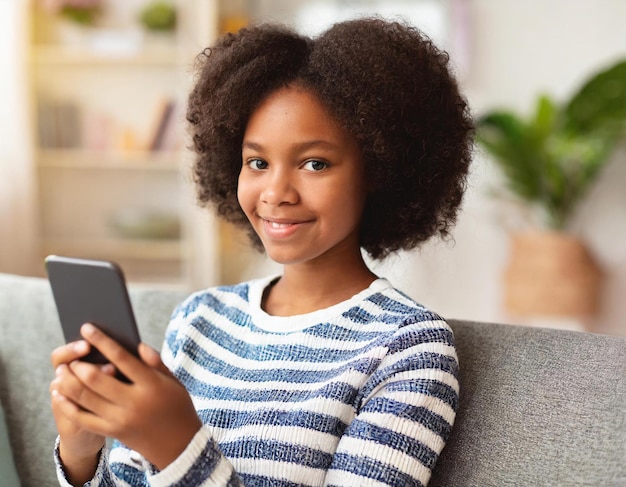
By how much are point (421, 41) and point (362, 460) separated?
0.60 meters

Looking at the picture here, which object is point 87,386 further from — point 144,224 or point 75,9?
point 75,9

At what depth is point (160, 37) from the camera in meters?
4.08

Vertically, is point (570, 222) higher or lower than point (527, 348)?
lower

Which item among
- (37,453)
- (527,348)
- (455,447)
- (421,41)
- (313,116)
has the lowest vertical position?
(37,453)

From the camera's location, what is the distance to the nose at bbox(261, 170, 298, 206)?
45.6 inches

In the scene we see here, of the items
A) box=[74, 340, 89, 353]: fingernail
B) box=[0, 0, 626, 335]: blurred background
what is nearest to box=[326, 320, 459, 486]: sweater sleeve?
box=[74, 340, 89, 353]: fingernail

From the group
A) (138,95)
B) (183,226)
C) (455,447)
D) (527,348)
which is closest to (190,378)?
(455,447)

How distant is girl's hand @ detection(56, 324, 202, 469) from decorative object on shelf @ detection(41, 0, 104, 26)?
11.4 ft

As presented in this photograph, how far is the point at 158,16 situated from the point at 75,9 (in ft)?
1.41

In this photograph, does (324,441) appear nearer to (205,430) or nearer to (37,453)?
(205,430)

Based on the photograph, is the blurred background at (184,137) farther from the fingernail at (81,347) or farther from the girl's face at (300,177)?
the fingernail at (81,347)

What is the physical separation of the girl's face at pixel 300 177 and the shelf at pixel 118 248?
3031 millimetres

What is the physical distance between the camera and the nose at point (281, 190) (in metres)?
1.16

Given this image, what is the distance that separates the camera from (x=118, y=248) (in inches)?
168
